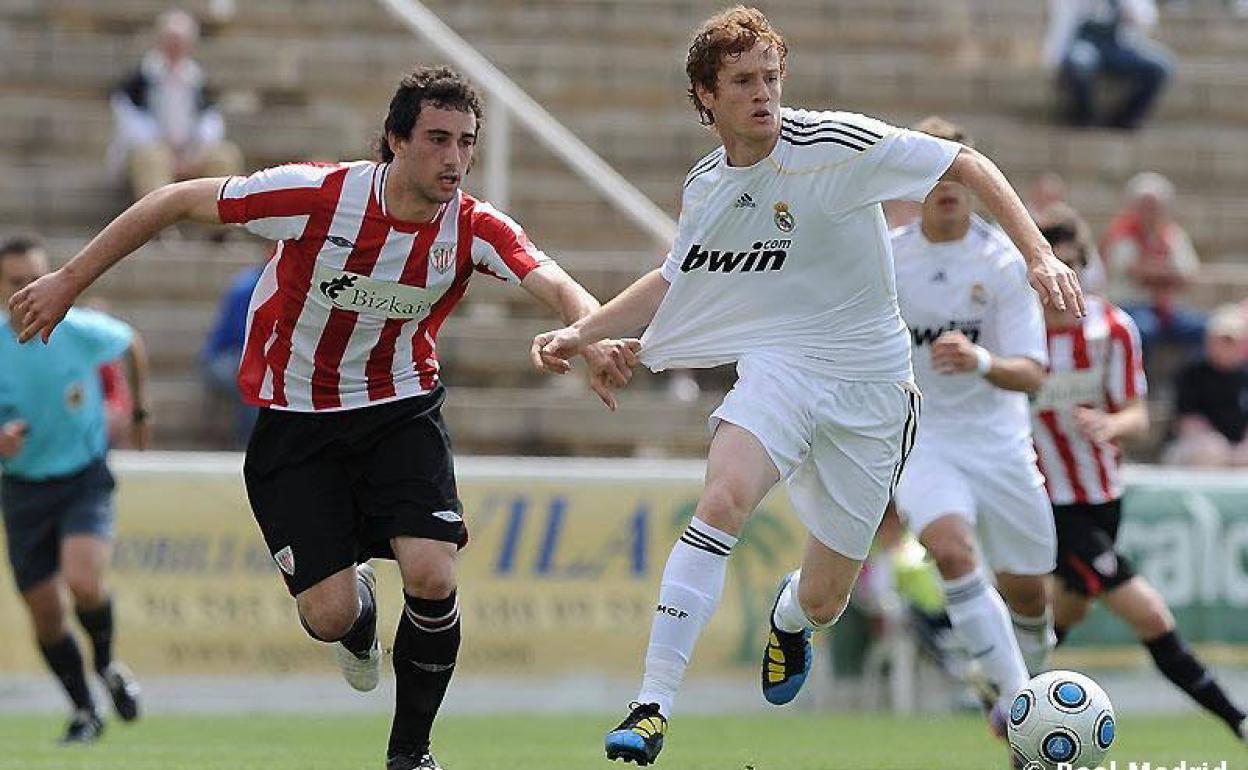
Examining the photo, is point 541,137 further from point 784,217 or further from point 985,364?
point 784,217

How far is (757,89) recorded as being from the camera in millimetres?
7645

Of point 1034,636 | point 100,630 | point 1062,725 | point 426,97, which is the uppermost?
point 426,97

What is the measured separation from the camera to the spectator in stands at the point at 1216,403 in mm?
16203

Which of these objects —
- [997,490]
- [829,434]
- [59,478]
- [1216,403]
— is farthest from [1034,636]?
[1216,403]

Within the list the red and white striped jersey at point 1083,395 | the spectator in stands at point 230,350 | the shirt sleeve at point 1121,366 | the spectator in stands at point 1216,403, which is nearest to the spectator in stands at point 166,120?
the spectator in stands at point 230,350

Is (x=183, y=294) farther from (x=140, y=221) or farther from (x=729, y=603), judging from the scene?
(x=140, y=221)

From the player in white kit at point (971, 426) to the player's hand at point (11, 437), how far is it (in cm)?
432

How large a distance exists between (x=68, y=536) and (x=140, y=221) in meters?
4.24

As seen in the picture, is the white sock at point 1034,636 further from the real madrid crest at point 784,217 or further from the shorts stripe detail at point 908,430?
the real madrid crest at point 784,217

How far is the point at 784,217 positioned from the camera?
25.5 feet

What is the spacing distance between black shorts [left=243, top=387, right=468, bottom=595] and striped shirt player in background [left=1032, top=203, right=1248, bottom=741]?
3727 mm

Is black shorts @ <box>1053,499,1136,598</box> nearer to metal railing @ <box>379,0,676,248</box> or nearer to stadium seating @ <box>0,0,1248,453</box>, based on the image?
metal railing @ <box>379,0,676,248</box>

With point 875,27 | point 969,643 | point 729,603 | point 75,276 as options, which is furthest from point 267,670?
point 875,27

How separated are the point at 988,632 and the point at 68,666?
15.6 ft
